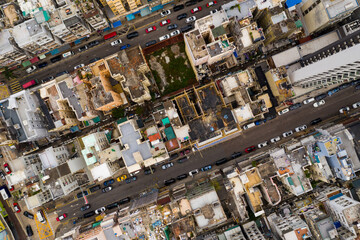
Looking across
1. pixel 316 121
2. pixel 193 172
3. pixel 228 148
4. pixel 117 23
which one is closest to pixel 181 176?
pixel 193 172

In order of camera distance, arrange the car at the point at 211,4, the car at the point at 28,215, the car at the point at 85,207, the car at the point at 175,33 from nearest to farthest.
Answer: the car at the point at 211,4
the car at the point at 175,33
the car at the point at 28,215
the car at the point at 85,207

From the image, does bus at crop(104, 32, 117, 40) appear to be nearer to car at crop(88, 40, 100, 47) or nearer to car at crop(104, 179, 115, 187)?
car at crop(88, 40, 100, 47)

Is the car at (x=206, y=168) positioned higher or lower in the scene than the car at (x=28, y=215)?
lower

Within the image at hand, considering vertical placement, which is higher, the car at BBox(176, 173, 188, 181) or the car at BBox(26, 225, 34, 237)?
the car at BBox(26, 225, 34, 237)

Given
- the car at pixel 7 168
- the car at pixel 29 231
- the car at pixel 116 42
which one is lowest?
the car at pixel 29 231

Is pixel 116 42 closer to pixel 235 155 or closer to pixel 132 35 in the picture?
pixel 132 35

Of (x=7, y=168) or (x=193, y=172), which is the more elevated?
(x=7, y=168)

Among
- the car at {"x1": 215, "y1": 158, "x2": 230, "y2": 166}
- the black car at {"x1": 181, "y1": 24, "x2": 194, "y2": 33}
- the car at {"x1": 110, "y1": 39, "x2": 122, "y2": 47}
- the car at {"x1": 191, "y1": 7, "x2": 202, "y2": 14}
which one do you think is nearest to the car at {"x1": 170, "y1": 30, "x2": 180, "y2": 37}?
the black car at {"x1": 181, "y1": 24, "x2": 194, "y2": 33}

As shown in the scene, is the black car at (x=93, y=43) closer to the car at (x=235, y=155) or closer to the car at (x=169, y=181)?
the car at (x=169, y=181)

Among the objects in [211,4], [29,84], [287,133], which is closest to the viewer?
[287,133]

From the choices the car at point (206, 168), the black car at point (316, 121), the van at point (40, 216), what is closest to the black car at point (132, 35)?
the car at point (206, 168)
